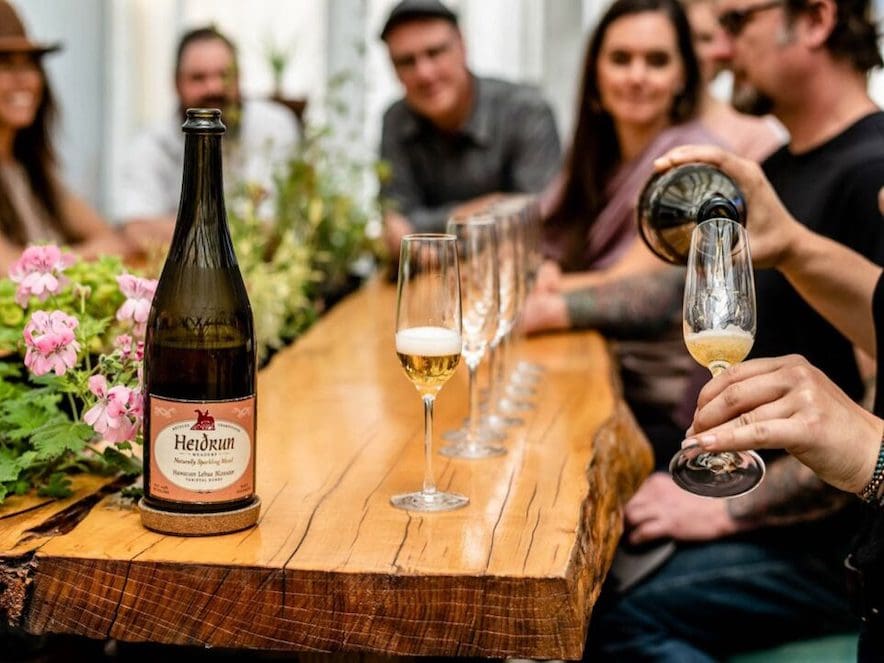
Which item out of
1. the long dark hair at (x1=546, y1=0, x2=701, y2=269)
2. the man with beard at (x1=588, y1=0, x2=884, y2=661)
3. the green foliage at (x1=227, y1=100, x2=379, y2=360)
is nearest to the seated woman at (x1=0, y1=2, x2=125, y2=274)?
the green foliage at (x1=227, y1=100, x2=379, y2=360)

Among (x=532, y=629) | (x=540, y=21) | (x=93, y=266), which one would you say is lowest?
(x=532, y=629)

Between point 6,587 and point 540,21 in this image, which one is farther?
point 540,21

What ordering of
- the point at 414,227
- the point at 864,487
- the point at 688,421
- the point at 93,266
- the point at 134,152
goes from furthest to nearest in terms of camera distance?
the point at 134,152 < the point at 414,227 < the point at 688,421 < the point at 93,266 < the point at 864,487

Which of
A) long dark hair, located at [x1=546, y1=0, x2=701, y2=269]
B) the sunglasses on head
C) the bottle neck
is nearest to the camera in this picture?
the bottle neck

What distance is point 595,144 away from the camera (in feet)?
10.2

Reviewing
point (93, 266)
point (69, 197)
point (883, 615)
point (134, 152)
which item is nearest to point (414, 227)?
point (69, 197)

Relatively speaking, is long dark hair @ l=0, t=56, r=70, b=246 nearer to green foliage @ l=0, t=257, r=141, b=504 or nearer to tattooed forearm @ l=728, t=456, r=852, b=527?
green foliage @ l=0, t=257, r=141, b=504

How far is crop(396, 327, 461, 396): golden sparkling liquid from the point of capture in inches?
49.5

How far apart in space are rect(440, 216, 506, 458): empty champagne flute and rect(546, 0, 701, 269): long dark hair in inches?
56.1

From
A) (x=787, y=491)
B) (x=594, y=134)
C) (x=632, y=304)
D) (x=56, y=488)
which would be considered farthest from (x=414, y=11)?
(x=56, y=488)

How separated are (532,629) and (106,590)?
0.38m

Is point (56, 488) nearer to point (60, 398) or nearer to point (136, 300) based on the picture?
point (60, 398)

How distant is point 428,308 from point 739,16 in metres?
1.21

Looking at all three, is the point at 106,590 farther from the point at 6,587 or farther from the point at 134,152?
the point at 134,152
